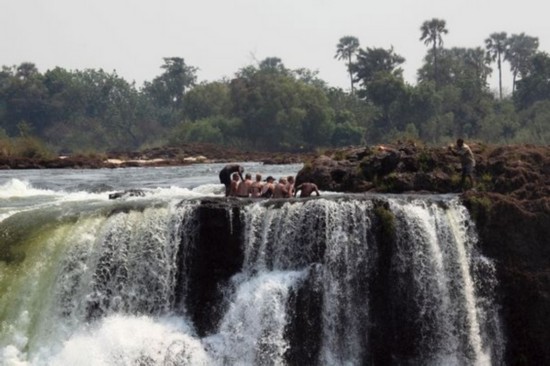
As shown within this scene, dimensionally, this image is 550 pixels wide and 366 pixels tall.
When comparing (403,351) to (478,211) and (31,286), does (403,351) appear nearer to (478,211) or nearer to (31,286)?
(478,211)

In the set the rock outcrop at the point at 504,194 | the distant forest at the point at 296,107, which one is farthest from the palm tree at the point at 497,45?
the rock outcrop at the point at 504,194

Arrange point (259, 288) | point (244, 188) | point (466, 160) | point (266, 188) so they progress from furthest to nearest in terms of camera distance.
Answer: point (466, 160) < point (244, 188) < point (266, 188) < point (259, 288)

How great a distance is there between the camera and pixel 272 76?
261 ft

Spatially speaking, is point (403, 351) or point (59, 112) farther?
point (59, 112)

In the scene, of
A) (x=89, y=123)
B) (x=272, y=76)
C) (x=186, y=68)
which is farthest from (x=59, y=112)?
(x=272, y=76)

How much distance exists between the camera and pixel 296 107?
2980 inches

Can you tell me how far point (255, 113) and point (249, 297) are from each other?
61.0 meters

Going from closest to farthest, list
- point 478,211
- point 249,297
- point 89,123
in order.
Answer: point 249,297
point 478,211
point 89,123

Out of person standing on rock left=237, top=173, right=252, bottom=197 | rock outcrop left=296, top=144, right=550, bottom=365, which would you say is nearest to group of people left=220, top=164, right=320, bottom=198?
person standing on rock left=237, top=173, right=252, bottom=197

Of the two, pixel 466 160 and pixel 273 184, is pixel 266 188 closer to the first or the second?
pixel 273 184

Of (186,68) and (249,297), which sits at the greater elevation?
(186,68)

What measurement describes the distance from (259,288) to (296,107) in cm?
6053

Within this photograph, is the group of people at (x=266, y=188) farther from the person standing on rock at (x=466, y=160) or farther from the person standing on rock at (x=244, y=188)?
the person standing on rock at (x=466, y=160)

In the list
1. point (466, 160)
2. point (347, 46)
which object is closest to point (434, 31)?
point (347, 46)
